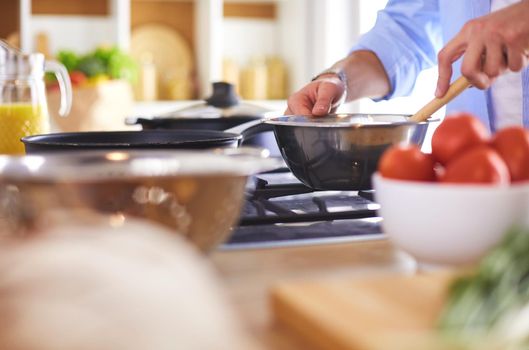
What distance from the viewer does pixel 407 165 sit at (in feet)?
2.40

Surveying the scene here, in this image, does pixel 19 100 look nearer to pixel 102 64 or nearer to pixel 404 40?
pixel 404 40

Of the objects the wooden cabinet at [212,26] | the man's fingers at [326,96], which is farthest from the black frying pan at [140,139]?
the wooden cabinet at [212,26]

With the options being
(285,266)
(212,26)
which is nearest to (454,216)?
(285,266)

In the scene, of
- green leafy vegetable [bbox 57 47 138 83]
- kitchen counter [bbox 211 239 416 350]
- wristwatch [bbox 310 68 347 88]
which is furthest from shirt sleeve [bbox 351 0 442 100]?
green leafy vegetable [bbox 57 47 138 83]

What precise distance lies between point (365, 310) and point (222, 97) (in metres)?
1.39

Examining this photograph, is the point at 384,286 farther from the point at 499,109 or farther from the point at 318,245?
the point at 499,109

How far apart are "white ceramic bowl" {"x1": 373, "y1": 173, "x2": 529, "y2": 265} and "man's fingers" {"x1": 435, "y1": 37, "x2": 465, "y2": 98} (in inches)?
19.5

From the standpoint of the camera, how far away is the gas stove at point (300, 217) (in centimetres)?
85

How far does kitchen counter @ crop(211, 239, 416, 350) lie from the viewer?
0.62 m

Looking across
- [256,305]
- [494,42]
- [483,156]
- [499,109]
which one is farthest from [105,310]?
[499,109]

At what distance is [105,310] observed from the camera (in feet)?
1.41

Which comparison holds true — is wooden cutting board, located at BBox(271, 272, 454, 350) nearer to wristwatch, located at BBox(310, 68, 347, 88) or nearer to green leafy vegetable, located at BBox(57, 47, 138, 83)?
wristwatch, located at BBox(310, 68, 347, 88)

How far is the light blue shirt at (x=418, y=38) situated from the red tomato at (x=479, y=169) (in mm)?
1002

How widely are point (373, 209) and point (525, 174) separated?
0.28 metres
